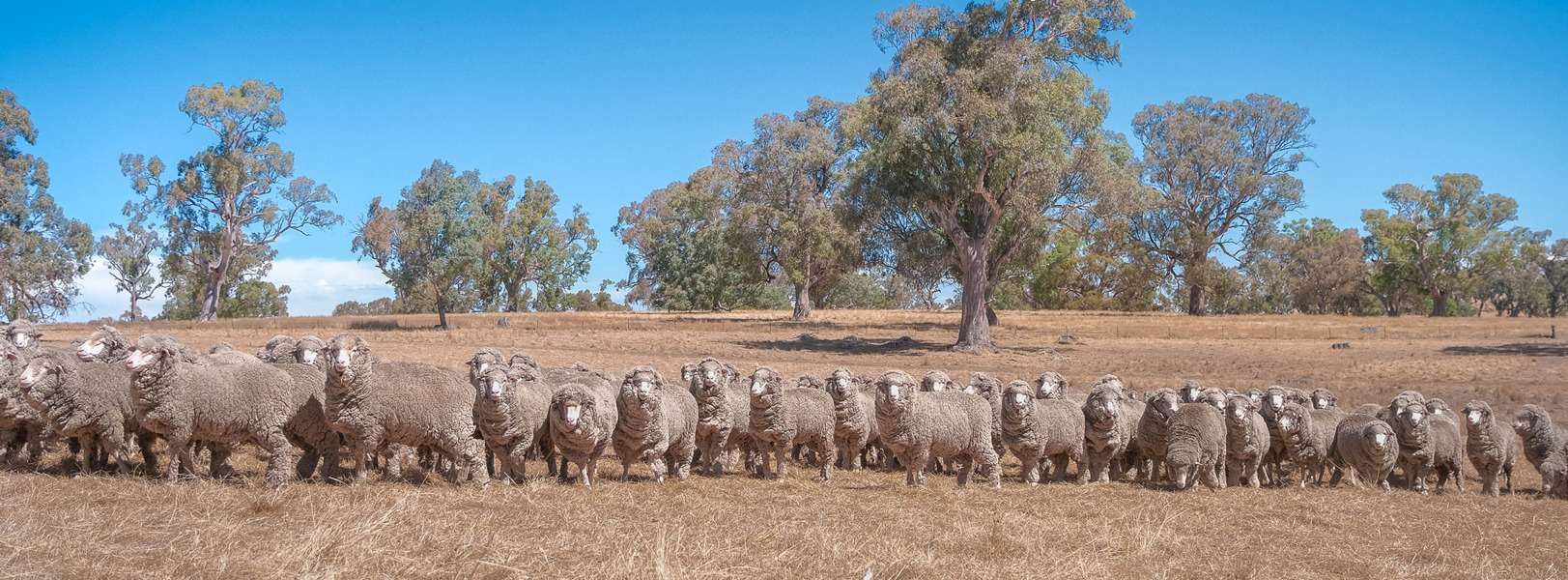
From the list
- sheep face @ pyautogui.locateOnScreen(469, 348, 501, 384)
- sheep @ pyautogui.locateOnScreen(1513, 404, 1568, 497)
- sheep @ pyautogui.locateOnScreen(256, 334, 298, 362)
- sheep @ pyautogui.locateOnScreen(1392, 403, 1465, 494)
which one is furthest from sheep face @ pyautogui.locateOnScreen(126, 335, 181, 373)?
sheep @ pyautogui.locateOnScreen(1513, 404, 1568, 497)

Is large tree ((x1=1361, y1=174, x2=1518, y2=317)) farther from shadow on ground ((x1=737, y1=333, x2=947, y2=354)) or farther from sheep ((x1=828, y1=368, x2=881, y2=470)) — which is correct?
sheep ((x1=828, y1=368, x2=881, y2=470))

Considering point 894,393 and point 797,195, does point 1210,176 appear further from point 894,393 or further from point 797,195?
point 894,393

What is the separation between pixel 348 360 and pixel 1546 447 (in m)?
16.2

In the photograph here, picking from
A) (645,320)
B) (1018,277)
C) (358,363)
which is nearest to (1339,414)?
(358,363)

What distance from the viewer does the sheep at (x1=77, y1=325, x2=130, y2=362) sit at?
1009 centimetres

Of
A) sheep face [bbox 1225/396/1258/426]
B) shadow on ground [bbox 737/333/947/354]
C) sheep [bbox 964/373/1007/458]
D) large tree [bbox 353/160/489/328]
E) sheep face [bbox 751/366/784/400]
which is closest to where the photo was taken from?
sheep face [bbox 751/366/784/400]

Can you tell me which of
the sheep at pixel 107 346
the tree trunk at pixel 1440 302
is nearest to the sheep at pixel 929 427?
the sheep at pixel 107 346

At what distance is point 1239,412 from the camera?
1280cm

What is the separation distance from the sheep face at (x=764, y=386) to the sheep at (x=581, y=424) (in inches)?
74.4

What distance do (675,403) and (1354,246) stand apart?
75577mm

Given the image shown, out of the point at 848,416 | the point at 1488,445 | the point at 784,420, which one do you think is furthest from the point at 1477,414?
A: the point at 784,420

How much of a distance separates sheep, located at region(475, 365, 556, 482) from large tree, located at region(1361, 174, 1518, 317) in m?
74.3

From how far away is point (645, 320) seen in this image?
49500 millimetres

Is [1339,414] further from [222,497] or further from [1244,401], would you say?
[222,497]
